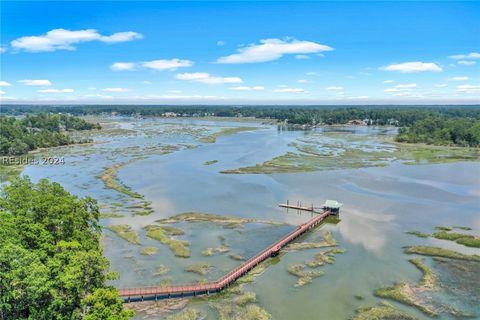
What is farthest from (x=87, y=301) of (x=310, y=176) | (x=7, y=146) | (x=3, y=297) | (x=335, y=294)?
(x=7, y=146)

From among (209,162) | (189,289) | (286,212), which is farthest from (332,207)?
(209,162)

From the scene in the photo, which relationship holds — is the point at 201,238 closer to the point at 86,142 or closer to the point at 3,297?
the point at 3,297

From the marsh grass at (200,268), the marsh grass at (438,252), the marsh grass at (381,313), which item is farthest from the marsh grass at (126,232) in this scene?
the marsh grass at (438,252)

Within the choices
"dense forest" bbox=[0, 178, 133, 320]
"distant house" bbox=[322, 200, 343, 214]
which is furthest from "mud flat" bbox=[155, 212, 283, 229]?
"dense forest" bbox=[0, 178, 133, 320]

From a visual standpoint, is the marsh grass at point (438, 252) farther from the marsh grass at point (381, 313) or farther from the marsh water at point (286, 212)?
the marsh grass at point (381, 313)

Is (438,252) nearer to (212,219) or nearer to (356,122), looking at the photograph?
(212,219)
